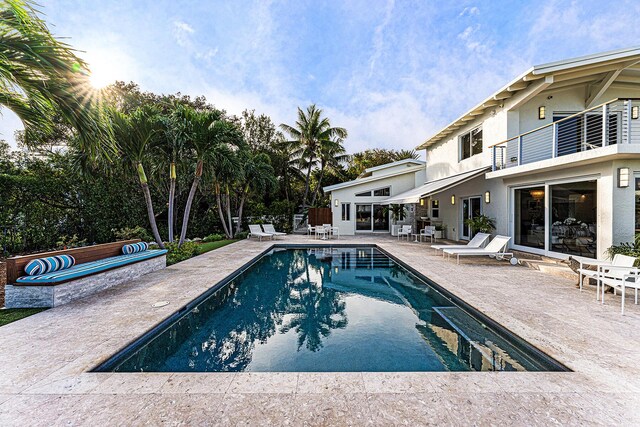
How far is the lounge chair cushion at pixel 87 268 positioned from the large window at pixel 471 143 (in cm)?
1759

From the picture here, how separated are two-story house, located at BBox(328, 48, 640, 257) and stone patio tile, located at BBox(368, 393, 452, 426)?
9955mm

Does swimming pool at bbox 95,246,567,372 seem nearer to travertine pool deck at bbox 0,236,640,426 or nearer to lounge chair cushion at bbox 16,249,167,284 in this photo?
travertine pool deck at bbox 0,236,640,426

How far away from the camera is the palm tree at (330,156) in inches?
1405

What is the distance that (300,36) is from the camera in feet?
71.3

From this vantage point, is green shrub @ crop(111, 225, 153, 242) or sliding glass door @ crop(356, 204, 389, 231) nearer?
green shrub @ crop(111, 225, 153, 242)

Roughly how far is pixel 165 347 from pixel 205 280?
13.2 ft

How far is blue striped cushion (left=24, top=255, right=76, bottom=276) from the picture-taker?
7.08 m

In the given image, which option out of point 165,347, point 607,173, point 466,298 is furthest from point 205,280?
point 607,173

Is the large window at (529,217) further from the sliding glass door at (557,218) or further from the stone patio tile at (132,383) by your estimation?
the stone patio tile at (132,383)

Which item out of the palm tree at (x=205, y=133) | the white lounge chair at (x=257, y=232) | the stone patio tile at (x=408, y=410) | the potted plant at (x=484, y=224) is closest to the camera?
the stone patio tile at (x=408, y=410)

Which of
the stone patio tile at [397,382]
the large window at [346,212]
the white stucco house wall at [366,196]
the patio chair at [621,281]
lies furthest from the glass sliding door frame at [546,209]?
the large window at [346,212]

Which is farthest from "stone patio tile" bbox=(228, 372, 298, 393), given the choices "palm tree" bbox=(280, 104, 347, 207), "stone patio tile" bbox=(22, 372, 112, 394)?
"palm tree" bbox=(280, 104, 347, 207)

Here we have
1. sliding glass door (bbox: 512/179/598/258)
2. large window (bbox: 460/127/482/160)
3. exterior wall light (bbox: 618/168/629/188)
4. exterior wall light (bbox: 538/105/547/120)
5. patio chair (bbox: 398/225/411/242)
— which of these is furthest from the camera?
patio chair (bbox: 398/225/411/242)

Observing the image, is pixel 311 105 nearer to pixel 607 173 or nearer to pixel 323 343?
pixel 607 173
